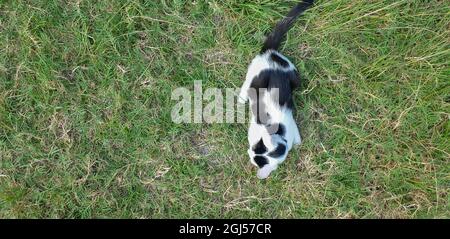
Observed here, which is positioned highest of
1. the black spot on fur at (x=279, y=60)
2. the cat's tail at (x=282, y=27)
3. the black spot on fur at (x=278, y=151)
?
the cat's tail at (x=282, y=27)

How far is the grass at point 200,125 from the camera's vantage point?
10.3 ft

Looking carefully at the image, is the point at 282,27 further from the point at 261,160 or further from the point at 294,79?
the point at 261,160

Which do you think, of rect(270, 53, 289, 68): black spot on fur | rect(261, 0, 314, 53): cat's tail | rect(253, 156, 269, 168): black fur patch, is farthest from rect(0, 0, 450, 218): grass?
rect(253, 156, 269, 168): black fur patch

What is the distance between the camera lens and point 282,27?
121 inches

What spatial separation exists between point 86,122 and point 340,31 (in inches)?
82.7

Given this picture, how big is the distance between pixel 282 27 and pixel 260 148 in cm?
93

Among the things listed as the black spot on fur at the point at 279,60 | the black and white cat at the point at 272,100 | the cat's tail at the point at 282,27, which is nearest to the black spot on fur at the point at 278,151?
the black and white cat at the point at 272,100

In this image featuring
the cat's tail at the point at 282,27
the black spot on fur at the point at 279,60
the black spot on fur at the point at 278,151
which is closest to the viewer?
the black spot on fur at the point at 278,151

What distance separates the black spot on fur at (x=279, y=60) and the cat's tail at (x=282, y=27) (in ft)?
0.30

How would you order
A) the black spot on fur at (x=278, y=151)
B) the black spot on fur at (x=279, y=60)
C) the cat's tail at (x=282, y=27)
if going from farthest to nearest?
the cat's tail at (x=282, y=27)
the black spot on fur at (x=279, y=60)
the black spot on fur at (x=278, y=151)

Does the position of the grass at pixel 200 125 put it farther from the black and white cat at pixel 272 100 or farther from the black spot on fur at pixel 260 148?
the black spot on fur at pixel 260 148

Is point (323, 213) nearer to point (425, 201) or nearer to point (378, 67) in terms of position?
point (425, 201)

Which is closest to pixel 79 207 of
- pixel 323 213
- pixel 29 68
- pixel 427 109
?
pixel 29 68

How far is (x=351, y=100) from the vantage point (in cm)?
318
